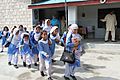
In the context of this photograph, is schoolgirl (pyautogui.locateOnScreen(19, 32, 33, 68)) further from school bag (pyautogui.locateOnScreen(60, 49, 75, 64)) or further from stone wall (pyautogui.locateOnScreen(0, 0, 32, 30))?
stone wall (pyautogui.locateOnScreen(0, 0, 32, 30))

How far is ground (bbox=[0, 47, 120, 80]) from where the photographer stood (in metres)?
8.18

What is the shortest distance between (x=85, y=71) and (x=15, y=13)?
10774 millimetres

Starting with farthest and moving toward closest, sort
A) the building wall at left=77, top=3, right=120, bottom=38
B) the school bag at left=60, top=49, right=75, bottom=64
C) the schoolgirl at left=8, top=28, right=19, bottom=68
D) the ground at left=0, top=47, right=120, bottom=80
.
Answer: the building wall at left=77, top=3, right=120, bottom=38
the schoolgirl at left=8, top=28, right=19, bottom=68
the ground at left=0, top=47, right=120, bottom=80
the school bag at left=60, top=49, right=75, bottom=64

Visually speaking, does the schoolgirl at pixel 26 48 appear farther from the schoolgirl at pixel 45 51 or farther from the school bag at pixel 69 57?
the school bag at pixel 69 57

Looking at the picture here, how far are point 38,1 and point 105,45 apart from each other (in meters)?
6.96

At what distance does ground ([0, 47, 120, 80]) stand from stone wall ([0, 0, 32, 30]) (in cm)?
710

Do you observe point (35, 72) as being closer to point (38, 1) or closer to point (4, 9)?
point (38, 1)

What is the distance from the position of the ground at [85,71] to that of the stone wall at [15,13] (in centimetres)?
710

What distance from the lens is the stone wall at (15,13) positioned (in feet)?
58.6

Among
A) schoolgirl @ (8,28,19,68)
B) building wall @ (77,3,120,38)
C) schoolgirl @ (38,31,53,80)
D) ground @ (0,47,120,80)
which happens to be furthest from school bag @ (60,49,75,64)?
building wall @ (77,3,120,38)

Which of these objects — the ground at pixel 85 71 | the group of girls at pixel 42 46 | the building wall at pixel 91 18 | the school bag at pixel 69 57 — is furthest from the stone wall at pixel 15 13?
the school bag at pixel 69 57

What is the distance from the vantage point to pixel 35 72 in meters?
8.79

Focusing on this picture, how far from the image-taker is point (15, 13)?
18.3 meters

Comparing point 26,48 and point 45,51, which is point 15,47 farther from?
point 45,51
